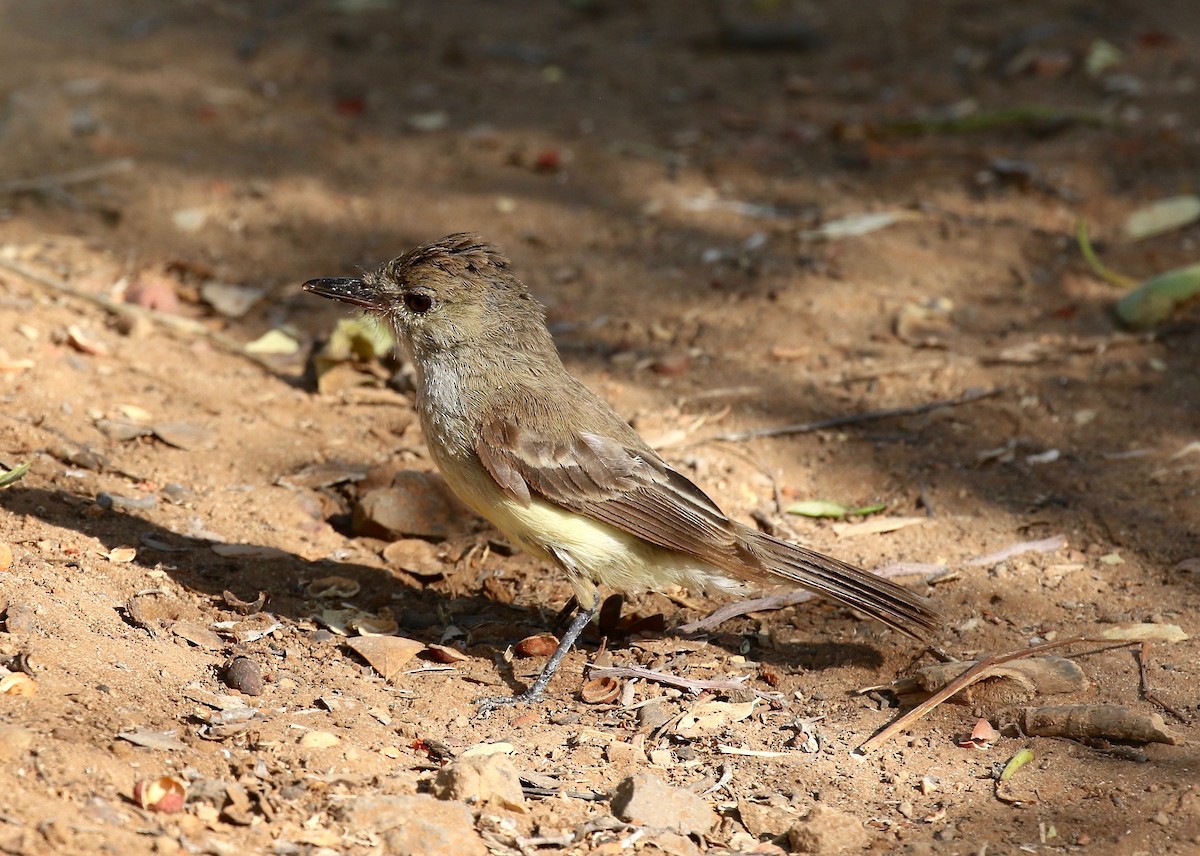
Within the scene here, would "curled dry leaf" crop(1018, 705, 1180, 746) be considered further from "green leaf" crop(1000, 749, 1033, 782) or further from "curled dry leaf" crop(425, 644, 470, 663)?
"curled dry leaf" crop(425, 644, 470, 663)

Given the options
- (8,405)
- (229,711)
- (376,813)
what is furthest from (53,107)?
(376,813)

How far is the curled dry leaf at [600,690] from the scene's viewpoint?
517 centimetres

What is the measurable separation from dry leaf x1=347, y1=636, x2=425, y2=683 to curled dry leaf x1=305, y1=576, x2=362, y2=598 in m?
0.46

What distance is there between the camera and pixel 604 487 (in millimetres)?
5398

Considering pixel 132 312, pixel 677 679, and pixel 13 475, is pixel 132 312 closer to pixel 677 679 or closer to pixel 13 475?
pixel 13 475

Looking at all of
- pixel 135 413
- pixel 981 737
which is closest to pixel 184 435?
pixel 135 413

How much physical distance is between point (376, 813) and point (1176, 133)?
850cm

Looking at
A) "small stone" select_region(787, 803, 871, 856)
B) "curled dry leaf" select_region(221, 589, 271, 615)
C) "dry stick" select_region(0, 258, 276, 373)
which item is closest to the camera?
"small stone" select_region(787, 803, 871, 856)

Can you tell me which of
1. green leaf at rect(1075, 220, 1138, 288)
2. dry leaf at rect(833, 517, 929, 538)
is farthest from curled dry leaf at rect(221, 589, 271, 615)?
green leaf at rect(1075, 220, 1138, 288)

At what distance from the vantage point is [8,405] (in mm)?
6387

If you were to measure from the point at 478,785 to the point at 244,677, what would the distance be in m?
1.13

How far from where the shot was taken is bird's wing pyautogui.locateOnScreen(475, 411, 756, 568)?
5.33 metres

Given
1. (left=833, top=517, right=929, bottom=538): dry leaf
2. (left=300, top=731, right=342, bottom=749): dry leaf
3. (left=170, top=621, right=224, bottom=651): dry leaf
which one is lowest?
(left=833, top=517, right=929, bottom=538): dry leaf

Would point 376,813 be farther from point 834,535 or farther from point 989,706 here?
point 834,535
